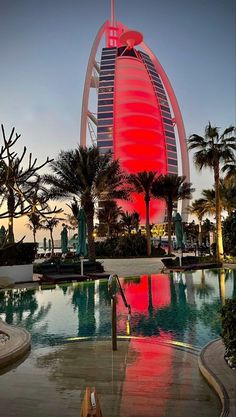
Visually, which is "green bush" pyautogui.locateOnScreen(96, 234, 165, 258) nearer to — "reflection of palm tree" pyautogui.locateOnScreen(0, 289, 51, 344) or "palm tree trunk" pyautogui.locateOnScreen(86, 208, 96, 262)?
"palm tree trunk" pyautogui.locateOnScreen(86, 208, 96, 262)

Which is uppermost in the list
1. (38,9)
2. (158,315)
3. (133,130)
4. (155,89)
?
(155,89)

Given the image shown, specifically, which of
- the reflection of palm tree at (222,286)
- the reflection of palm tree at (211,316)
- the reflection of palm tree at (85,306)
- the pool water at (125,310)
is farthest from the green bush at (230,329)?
the reflection of palm tree at (222,286)

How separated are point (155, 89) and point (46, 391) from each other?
102308mm

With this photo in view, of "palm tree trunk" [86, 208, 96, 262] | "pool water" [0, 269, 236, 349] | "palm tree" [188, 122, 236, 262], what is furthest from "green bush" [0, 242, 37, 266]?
"palm tree" [188, 122, 236, 262]

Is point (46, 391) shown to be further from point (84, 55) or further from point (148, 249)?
point (84, 55)

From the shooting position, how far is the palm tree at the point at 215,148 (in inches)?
1080

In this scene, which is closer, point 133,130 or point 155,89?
point 133,130

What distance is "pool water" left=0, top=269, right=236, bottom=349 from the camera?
8.41 metres

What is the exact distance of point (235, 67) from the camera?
556 centimetres

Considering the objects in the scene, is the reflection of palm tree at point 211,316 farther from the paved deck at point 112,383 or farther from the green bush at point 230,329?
the green bush at point 230,329

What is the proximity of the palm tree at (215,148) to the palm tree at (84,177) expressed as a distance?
20.8 feet

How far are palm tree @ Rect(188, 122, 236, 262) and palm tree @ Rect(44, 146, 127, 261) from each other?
250 inches

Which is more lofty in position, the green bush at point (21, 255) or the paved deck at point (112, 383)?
the green bush at point (21, 255)

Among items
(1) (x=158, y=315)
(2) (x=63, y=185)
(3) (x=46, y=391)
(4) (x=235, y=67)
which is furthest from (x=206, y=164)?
(3) (x=46, y=391)
